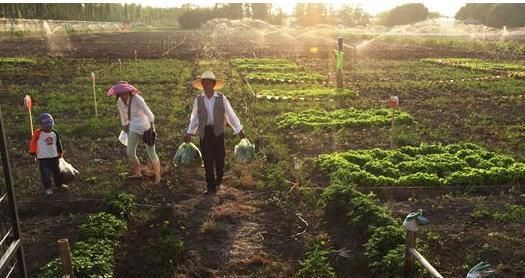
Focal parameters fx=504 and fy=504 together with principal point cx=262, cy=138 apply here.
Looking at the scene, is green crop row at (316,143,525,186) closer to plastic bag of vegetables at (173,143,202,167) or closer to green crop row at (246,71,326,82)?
plastic bag of vegetables at (173,143,202,167)

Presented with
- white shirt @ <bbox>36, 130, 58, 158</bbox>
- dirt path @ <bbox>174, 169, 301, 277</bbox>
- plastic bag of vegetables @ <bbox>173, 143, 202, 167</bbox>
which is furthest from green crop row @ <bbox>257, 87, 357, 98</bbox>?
white shirt @ <bbox>36, 130, 58, 158</bbox>

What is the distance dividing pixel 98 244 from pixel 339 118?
32.9 ft

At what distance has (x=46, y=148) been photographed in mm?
8953

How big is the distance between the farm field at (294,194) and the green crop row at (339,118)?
0.06 m

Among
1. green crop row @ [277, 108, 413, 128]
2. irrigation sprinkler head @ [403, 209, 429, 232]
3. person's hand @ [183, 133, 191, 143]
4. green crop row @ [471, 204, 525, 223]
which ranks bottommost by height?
green crop row @ [471, 204, 525, 223]

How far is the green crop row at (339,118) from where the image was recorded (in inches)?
571

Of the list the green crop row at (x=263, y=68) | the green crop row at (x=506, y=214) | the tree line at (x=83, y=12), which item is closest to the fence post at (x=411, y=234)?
the green crop row at (x=506, y=214)

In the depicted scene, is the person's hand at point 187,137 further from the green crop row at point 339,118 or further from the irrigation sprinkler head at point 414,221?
the green crop row at point 339,118

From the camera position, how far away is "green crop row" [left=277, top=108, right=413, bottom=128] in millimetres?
14500

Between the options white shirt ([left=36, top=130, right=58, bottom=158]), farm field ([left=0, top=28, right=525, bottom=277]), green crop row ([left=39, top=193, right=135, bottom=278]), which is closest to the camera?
green crop row ([left=39, top=193, right=135, bottom=278])

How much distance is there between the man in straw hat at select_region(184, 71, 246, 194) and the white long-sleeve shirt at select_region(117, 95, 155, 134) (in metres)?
0.86

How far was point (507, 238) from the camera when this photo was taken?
7.27m

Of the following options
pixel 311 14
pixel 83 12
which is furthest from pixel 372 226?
pixel 311 14

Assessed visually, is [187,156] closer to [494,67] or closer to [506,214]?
[506,214]
